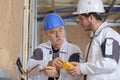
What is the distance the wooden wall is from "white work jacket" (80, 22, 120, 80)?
449 millimetres

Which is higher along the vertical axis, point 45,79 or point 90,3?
point 90,3

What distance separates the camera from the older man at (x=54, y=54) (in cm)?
147

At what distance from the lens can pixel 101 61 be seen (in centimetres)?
146

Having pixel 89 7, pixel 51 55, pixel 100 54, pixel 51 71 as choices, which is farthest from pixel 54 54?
pixel 89 7

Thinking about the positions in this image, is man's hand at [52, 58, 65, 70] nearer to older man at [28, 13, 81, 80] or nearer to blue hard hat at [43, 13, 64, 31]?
older man at [28, 13, 81, 80]

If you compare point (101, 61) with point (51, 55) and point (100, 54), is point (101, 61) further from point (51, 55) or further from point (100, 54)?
point (51, 55)

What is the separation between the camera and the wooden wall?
116cm

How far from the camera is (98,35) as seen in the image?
156cm

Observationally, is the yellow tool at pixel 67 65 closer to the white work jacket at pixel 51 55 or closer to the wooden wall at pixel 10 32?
the white work jacket at pixel 51 55

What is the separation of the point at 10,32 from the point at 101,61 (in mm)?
550

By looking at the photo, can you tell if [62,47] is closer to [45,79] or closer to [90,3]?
[45,79]

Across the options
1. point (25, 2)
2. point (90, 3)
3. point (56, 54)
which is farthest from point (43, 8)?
point (25, 2)

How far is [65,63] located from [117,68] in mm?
331

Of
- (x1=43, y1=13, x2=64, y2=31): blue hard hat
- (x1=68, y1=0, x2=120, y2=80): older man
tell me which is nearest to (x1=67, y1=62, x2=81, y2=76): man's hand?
(x1=68, y1=0, x2=120, y2=80): older man
